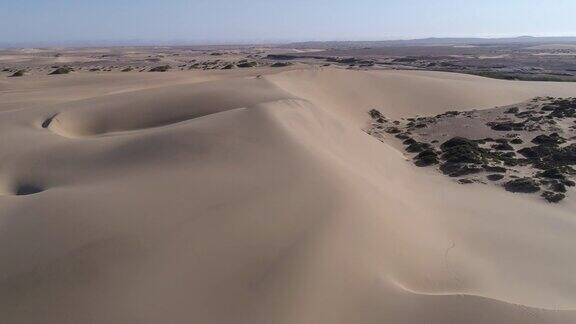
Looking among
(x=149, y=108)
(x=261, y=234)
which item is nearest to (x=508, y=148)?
(x=261, y=234)

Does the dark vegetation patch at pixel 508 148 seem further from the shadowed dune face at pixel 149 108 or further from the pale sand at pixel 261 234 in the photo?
the shadowed dune face at pixel 149 108

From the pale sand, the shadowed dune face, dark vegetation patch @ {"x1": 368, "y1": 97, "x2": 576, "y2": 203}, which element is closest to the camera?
the pale sand

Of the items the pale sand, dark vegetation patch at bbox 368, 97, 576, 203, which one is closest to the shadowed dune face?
the pale sand

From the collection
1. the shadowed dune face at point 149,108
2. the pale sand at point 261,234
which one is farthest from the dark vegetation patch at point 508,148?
A: the shadowed dune face at point 149,108

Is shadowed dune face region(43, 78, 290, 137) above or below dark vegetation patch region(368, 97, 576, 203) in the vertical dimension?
above

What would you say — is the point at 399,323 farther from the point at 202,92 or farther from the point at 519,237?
the point at 202,92

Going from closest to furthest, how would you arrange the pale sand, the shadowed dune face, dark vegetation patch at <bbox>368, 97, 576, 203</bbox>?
the pale sand < dark vegetation patch at <bbox>368, 97, 576, 203</bbox> < the shadowed dune face

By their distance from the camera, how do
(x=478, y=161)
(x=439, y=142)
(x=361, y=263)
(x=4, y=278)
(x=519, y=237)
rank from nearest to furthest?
(x=4, y=278) → (x=361, y=263) → (x=519, y=237) → (x=478, y=161) → (x=439, y=142)

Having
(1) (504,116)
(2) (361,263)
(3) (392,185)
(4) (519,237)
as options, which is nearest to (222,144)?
(3) (392,185)

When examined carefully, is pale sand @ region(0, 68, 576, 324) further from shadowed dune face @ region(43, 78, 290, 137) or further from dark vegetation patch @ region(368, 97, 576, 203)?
shadowed dune face @ region(43, 78, 290, 137)

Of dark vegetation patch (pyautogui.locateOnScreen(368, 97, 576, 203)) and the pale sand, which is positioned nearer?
the pale sand
